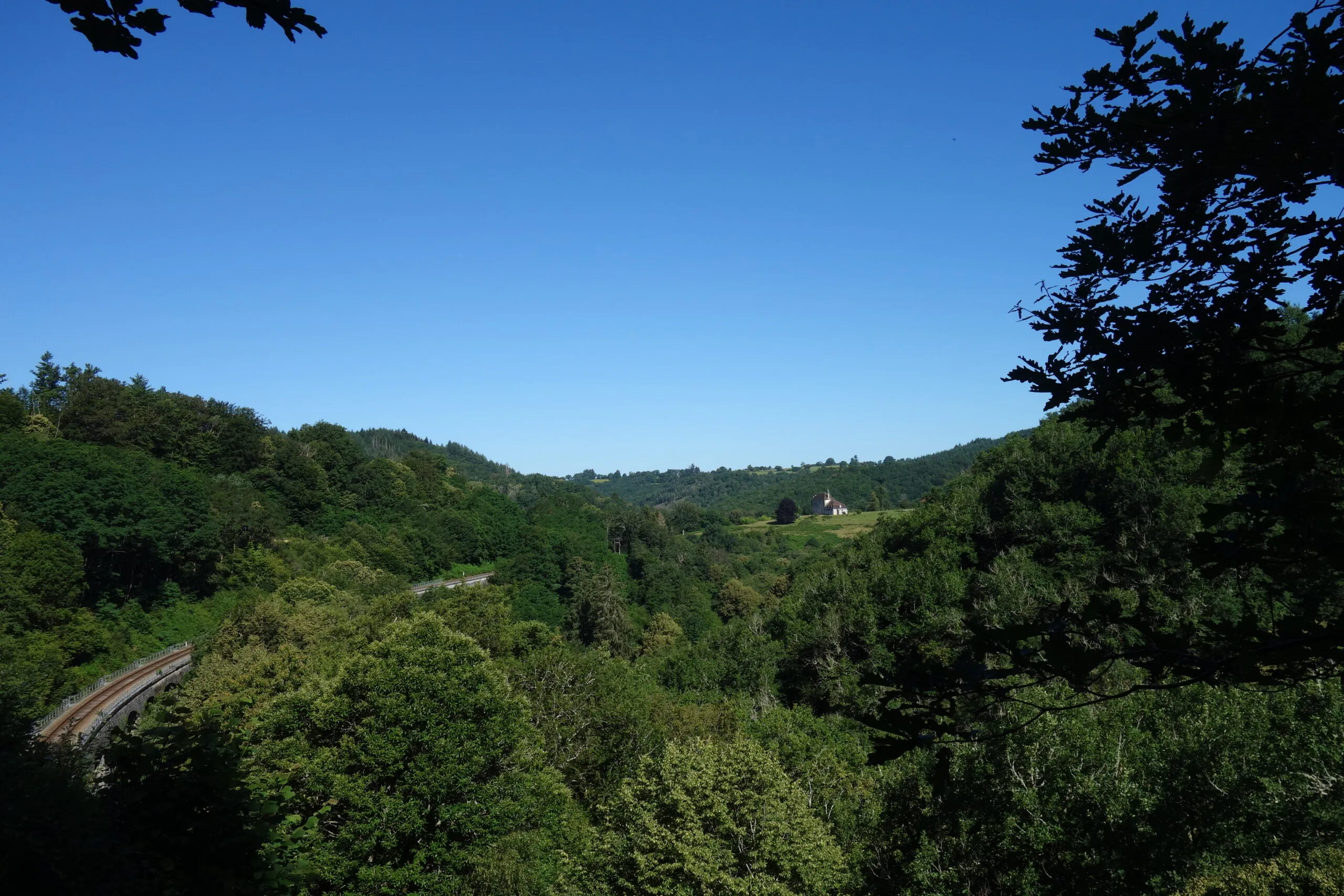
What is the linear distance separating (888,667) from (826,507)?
122 m

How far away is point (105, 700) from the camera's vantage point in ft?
96.4

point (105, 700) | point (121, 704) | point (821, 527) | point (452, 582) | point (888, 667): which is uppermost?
point (821, 527)

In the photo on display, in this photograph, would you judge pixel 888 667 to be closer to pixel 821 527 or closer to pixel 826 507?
pixel 821 527

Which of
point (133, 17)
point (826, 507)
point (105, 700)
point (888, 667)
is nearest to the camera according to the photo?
point (133, 17)

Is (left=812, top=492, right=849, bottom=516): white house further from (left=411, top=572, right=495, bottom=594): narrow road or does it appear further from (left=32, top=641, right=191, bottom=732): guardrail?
(left=32, top=641, right=191, bottom=732): guardrail

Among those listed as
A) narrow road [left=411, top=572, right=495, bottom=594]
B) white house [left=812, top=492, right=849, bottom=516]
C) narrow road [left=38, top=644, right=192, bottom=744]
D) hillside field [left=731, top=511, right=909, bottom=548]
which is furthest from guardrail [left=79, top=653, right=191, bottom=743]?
white house [left=812, top=492, right=849, bottom=516]

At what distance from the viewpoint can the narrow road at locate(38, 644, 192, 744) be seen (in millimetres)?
26141

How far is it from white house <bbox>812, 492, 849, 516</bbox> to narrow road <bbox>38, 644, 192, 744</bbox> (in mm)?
125233

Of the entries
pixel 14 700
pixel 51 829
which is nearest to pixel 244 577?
pixel 14 700

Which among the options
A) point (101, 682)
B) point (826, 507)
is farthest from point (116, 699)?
point (826, 507)

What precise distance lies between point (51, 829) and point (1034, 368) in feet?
25.0

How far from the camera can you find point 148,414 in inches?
2293

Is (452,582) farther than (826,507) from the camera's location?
No

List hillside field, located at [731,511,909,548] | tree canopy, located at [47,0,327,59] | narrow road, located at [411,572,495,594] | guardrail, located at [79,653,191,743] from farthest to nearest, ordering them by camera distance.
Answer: hillside field, located at [731,511,909,548], narrow road, located at [411,572,495,594], guardrail, located at [79,653,191,743], tree canopy, located at [47,0,327,59]
